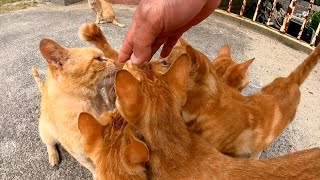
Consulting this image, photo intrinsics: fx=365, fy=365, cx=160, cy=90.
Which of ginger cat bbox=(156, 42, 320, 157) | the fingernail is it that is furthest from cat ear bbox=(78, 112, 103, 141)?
ginger cat bbox=(156, 42, 320, 157)

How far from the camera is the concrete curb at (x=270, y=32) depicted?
5.54 metres

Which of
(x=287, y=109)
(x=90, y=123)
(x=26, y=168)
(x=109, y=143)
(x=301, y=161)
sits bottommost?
(x=26, y=168)

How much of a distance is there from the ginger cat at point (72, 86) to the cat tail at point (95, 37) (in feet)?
0.58

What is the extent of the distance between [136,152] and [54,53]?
1415 mm

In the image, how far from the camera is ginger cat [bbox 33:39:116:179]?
9.32 ft

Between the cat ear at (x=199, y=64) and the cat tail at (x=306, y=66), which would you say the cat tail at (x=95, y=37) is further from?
the cat tail at (x=306, y=66)

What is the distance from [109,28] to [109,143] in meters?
4.28

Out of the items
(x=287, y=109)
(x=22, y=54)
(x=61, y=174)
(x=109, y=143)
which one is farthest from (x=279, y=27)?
(x=109, y=143)

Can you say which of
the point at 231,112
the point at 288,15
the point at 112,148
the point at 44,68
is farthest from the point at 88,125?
the point at 288,15

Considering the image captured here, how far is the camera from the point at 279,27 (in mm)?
6289

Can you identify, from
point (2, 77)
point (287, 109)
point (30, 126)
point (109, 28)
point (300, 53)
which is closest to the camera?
point (287, 109)

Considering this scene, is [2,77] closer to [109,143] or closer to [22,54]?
[22,54]

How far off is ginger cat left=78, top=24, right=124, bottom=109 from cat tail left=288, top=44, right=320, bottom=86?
5.37ft

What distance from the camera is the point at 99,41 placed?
331 centimetres
